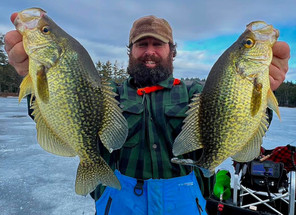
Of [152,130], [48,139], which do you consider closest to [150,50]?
[152,130]

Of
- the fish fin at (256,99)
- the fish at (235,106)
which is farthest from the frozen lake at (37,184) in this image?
the fish fin at (256,99)

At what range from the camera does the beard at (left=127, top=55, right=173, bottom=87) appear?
2.49m

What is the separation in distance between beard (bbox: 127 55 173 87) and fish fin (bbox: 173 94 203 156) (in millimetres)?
836

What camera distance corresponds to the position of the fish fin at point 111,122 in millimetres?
1723

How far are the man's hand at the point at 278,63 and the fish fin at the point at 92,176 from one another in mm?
1491

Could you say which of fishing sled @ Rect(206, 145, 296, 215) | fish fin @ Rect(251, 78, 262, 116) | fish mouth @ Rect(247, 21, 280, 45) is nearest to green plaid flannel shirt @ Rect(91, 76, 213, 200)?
fish fin @ Rect(251, 78, 262, 116)

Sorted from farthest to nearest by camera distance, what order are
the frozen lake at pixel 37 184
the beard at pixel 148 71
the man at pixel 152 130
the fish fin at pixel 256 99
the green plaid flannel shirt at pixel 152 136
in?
the frozen lake at pixel 37 184, the beard at pixel 148 71, the green plaid flannel shirt at pixel 152 136, the man at pixel 152 130, the fish fin at pixel 256 99

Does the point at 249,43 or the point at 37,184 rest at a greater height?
the point at 249,43

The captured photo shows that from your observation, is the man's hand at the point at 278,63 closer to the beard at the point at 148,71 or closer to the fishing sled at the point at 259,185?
the beard at the point at 148,71

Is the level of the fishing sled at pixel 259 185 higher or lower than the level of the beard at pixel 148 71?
lower

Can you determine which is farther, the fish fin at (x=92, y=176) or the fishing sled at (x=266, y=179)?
the fishing sled at (x=266, y=179)

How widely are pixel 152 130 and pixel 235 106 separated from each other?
841 mm

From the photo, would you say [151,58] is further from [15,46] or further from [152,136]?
[15,46]

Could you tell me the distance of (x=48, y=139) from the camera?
177cm
